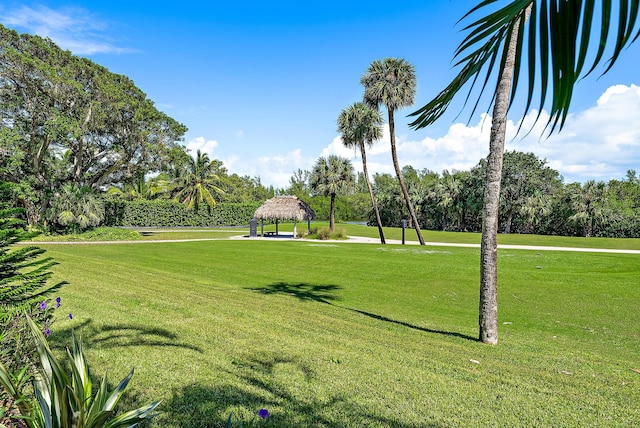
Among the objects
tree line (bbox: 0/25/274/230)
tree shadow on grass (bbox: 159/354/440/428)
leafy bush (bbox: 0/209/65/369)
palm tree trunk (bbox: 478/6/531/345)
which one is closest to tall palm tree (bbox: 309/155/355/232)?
tree line (bbox: 0/25/274/230)

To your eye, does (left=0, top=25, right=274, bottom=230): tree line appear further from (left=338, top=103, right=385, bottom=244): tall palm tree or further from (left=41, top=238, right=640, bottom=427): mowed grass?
(left=41, top=238, right=640, bottom=427): mowed grass

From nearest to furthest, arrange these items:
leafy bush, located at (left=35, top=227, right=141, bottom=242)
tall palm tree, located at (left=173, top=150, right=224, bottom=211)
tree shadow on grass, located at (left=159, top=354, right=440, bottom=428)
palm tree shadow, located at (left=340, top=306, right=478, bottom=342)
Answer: tree shadow on grass, located at (left=159, top=354, right=440, bottom=428)
palm tree shadow, located at (left=340, top=306, right=478, bottom=342)
leafy bush, located at (left=35, top=227, right=141, bottom=242)
tall palm tree, located at (left=173, top=150, right=224, bottom=211)

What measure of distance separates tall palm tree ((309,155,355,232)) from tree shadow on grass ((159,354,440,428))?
30.0 metres

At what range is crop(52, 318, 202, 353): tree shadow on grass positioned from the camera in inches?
169

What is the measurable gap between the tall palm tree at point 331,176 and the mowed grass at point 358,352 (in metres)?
22.2

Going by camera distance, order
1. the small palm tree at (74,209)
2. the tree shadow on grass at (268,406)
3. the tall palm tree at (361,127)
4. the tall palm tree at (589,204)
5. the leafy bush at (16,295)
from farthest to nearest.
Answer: the tall palm tree at (589,204)
the tall palm tree at (361,127)
the small palm tree at (74,209)
the tree shadow on grass at (268,406)
the leafy bush at (16,295)

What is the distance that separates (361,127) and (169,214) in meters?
26.8

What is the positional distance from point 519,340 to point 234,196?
59.2 m

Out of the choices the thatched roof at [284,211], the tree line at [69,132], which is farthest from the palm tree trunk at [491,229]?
the thatched roof at [284,211]

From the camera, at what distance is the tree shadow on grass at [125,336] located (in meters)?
4.28

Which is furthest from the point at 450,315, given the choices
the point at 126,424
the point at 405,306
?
the point at 126,424

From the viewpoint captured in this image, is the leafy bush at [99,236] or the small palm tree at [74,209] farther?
the small palm tree at [74,209]

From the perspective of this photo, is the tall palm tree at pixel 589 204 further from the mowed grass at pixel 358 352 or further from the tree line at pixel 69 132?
the tree line at pixel 69 132

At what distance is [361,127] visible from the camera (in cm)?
2900
